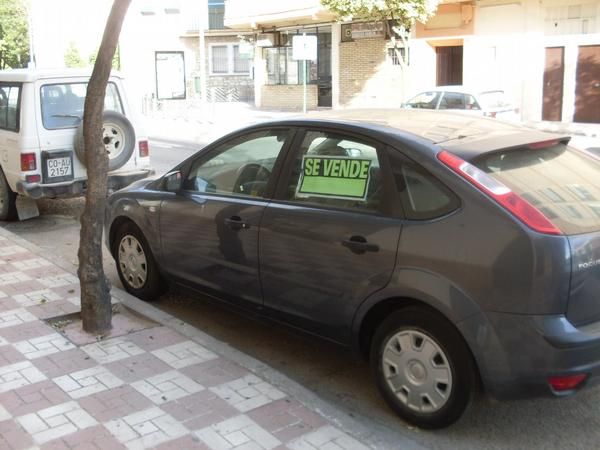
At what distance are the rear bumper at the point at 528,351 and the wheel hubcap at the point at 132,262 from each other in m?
2.93

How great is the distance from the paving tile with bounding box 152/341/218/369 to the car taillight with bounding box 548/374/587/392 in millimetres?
2018

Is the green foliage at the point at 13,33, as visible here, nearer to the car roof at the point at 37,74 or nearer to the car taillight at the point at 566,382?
the car roof at the point at 37,74

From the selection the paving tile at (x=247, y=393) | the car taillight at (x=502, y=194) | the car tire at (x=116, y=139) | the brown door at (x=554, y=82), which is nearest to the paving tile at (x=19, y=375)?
the paving tile at (x=247, y=393)

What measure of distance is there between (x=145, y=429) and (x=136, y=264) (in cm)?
225

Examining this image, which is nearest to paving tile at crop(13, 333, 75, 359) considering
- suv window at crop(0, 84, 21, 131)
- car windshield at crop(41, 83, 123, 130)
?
car windshield at crop(41, 83, 123, 130)

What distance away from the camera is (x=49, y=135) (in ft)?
26.3

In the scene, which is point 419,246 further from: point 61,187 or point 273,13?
point 273,13

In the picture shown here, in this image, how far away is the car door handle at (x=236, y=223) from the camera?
4.37 meters

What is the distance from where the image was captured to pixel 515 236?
10.2 ft

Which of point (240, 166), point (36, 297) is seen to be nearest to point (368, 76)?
point (36, 297)

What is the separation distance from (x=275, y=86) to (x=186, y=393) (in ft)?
95.5

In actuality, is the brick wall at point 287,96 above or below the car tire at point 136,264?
above

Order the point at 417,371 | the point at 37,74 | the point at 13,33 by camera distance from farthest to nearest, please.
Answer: the point at 13,33
the point at 37,74
the point at 417,371

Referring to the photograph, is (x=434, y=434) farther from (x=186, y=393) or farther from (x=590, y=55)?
(x=590, y=55)
